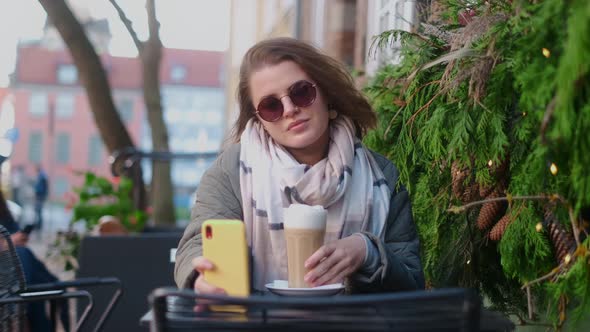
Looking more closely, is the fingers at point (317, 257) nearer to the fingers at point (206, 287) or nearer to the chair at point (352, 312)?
the fingers at point (206, 287)

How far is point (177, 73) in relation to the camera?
8319cm

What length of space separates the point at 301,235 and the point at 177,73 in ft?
269

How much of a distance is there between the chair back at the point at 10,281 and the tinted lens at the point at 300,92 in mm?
1154

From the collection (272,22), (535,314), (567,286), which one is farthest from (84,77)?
(272,22)

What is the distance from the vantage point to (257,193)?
2438 millimetres

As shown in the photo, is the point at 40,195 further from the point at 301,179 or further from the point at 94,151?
the point at 94,151

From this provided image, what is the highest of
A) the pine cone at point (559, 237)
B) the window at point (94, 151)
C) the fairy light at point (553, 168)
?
the window at point (94, 151)

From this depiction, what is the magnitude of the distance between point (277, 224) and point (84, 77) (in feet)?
22.7

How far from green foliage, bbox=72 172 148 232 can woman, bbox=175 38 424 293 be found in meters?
4.66

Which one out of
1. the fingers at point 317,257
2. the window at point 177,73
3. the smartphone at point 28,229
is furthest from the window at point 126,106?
the fingers at point 317,257

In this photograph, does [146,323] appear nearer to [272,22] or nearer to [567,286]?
Result: [567,286]

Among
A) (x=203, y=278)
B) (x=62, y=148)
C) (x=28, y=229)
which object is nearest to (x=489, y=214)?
(x=203, y=278)

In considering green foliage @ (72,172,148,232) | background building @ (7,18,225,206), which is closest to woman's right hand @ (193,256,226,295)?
green foliage @ (72,172,148,232)

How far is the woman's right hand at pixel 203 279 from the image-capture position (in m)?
2.01
